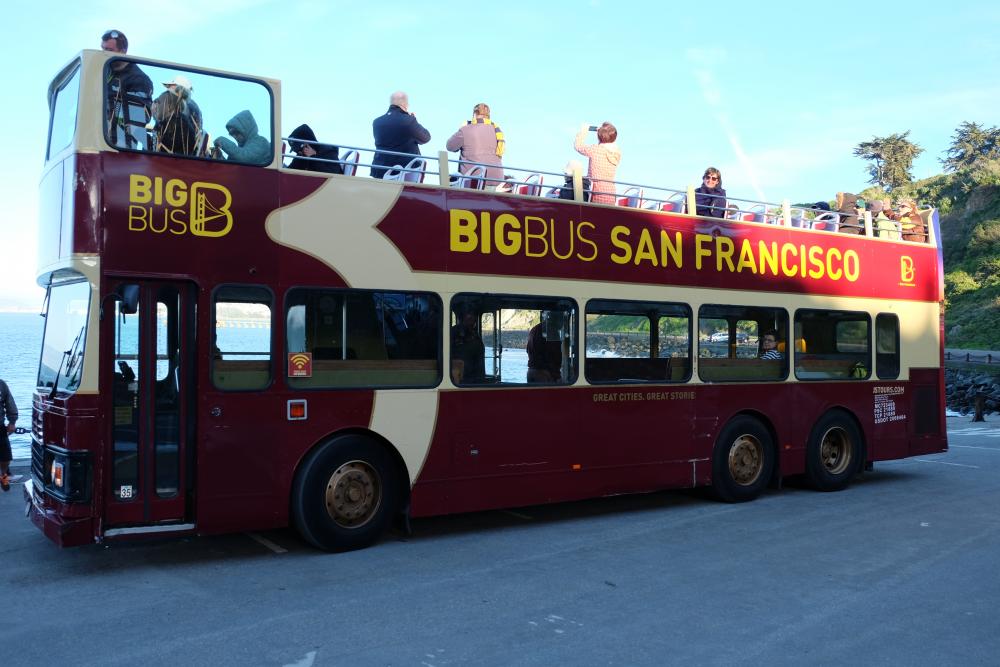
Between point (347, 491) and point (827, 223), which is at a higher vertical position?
point (827, 223)

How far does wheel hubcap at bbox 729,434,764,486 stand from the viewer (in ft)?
33.5

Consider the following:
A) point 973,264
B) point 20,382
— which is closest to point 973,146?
point 973,264

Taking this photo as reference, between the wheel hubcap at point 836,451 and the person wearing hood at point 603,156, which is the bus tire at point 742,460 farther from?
the person wearing hood at point 603,156

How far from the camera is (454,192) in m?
8.16

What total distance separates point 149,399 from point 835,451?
27.8 feet

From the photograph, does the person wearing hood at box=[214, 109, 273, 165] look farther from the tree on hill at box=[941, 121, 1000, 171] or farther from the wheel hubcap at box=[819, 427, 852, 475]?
the tree on hill at box=[941, 121, 1000, 171]

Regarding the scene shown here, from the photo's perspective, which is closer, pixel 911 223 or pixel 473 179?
pixel 473 179

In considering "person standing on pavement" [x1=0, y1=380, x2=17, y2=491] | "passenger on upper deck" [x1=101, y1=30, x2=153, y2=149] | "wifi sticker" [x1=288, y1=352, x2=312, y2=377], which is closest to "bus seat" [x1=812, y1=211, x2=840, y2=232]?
"wifi sticker" [x1=288, y1=352, x2=312, y2=377]

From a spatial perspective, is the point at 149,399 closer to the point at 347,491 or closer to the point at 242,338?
the point at 242,338

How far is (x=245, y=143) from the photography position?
7.10 m

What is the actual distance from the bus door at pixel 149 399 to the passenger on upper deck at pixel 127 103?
1094mm

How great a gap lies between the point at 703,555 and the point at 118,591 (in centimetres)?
462

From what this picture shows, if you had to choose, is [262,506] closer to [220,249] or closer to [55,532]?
[55,532]

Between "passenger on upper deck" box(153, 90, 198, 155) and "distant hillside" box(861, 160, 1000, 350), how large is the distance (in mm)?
52544
